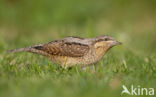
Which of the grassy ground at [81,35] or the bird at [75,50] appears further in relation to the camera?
the bird at [75,50]

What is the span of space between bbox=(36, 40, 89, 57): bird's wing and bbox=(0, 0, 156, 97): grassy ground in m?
0.29


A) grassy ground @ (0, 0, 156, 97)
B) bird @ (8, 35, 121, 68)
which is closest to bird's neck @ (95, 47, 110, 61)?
bird @ (8, 35, 121, 68)

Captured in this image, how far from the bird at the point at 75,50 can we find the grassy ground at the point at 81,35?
0.58ft

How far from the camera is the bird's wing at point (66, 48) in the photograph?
770 centimetres

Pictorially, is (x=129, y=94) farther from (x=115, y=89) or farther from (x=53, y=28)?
(x=53, y=28)

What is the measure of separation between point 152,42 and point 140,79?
248 inches

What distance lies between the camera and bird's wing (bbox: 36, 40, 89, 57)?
770 cm

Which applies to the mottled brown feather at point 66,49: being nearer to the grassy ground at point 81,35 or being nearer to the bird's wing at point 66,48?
the bird's wing at point 66,48

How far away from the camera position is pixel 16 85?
5.91 metres

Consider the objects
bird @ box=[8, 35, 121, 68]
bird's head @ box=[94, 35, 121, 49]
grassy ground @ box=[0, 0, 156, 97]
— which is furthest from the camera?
bird's head @ box=[94, 35, 121, 49]

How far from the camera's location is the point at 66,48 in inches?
304

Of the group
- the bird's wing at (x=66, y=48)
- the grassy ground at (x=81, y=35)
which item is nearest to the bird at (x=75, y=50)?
the bird's wing at (x=66, y=48)

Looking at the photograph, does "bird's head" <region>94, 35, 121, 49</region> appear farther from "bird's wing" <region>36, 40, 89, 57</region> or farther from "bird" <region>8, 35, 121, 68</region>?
"bird's wing" <region>36, 40, 89, 57</region>

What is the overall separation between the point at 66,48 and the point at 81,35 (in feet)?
12.8
